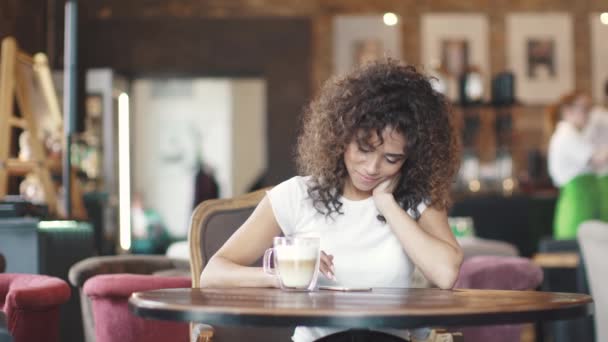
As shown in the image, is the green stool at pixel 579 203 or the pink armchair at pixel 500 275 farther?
the green stool at pixel 579 203

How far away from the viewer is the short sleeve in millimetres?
2443

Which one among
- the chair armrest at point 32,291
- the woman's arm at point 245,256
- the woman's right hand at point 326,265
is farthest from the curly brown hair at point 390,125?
the chair armrest at point 32,291

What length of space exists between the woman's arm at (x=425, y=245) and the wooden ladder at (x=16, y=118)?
247 centimetres

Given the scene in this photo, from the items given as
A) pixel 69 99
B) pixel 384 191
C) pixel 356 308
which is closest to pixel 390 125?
pixel 384 191

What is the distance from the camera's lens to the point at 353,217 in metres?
2.43

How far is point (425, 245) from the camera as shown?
7.52 feet

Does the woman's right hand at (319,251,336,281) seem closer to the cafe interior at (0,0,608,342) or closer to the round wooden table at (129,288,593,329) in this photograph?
the round wooden table at (129,288,593,329)

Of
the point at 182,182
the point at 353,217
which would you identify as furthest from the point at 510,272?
the point at 182,182

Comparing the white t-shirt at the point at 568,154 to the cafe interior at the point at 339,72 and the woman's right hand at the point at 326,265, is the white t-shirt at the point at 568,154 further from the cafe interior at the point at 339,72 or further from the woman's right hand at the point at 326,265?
the woman's right hand at the point at 326,265

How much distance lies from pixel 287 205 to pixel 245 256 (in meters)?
0.18

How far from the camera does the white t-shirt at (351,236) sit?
2.36 m

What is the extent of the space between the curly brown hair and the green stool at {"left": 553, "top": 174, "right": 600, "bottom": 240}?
14.1ft

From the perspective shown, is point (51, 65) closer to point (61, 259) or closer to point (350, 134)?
point (61, 259)

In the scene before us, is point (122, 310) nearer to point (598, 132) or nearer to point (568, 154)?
point (568, 154)
